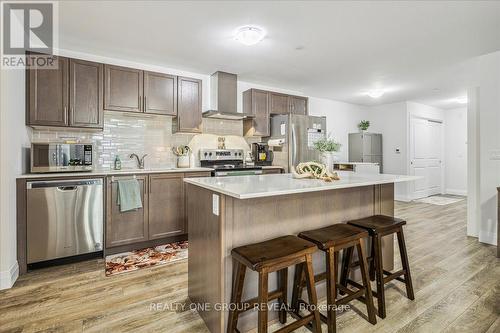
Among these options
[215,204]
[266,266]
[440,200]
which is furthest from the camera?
[440,200]

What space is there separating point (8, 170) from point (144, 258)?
1.58 meters

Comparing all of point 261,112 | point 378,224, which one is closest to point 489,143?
point 378,224

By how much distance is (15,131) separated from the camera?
255cm

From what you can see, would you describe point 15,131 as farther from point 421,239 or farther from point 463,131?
point 463,131

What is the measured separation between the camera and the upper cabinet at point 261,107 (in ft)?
15.0

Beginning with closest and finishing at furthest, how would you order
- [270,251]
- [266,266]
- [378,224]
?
[266,266] < [270,251] < [378,224]

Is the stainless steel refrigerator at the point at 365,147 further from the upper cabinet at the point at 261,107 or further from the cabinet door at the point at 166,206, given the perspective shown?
the cabinet door at the point at 166,206

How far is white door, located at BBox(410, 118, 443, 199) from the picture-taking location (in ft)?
21.4

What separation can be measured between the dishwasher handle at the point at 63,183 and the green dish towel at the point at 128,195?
0.24 m

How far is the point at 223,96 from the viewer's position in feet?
13.7

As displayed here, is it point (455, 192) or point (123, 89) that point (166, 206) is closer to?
point (123, 89)

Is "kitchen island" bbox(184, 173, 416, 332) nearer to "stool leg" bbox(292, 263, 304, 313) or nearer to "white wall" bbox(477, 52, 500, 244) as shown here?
"stool leg" bbox(292, 263, 304, 313)

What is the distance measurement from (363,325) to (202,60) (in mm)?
3528

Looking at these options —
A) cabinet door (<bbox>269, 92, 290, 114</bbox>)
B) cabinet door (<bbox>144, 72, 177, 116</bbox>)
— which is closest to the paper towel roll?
cabinet door (<bbox>269, 92, 290, 114</bbox>)
